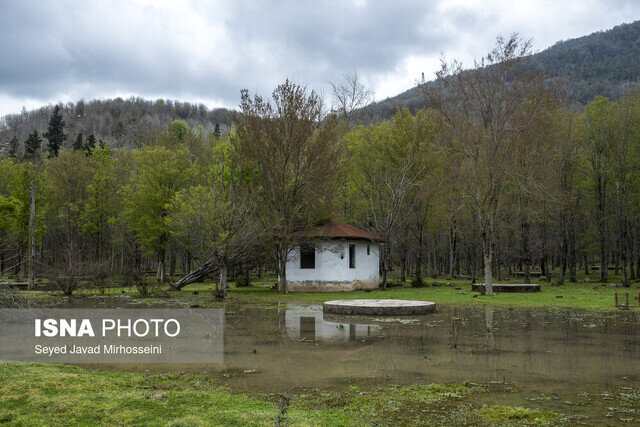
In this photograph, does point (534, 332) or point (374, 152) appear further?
point (374, 152)

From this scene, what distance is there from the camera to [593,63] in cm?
11419

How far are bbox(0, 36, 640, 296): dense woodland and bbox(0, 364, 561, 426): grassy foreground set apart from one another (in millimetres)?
14625

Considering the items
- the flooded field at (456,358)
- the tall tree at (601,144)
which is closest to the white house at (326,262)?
the flooded field at (456,358)

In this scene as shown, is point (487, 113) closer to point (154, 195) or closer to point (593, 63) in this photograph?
point (154, 195)

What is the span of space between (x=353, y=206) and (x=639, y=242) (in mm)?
22325

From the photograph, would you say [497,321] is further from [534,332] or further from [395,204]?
[395,204]

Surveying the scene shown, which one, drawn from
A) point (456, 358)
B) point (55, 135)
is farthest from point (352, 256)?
point (55, 135)

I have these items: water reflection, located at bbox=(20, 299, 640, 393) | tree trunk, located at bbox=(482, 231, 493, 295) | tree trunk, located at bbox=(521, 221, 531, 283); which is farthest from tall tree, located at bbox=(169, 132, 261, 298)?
tree trunk, located at bbox=(521, 221, 531, 283)

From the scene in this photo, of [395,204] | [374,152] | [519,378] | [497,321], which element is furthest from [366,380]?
[374,152]

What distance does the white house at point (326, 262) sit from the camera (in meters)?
29.7

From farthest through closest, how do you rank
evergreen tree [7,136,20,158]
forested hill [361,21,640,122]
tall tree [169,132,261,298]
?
1. forested hill [361,21,640,122]
2. evergreen tree [7,136,20,158]
3. tall tree [169,132,261,298]

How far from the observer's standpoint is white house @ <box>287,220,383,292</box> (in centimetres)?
2967

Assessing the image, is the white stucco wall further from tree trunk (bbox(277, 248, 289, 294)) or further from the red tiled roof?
tree trunk (bbox(277, 248, 289, 294))

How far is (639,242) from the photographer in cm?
3884
